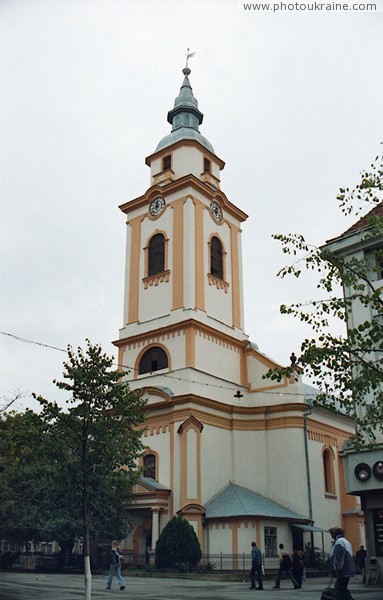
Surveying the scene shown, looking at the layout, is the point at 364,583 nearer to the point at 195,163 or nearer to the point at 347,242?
the point at 347,242

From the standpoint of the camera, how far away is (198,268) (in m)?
38.1

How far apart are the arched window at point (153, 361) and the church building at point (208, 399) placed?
0.21ft

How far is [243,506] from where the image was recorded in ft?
104

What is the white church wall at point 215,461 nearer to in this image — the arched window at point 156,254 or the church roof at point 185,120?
the arched window at point 156,254

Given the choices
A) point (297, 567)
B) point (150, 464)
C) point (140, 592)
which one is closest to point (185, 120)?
point (150, 464)

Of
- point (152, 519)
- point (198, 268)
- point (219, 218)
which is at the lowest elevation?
point (152, 519)

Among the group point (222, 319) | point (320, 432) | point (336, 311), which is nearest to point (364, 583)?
point (336, 311)

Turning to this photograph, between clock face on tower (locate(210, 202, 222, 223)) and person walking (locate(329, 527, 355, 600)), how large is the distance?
30702 mm

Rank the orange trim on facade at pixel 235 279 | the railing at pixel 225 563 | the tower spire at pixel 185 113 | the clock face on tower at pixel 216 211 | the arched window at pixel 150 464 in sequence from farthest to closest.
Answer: the tower spire at pixel 185 113 → the clock face on tower at pixel 216 211 → the orange trim on facade at pixel 235 279 → the arched window at pixel 150 464 → the railing at pixel 225 563

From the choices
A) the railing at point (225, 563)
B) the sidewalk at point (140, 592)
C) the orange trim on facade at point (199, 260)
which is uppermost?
the orange trim on facade at point (199, 260)

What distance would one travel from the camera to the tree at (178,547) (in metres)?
29.3

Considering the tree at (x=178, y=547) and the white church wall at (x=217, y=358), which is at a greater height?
the white church wall at (x=217, y=358)

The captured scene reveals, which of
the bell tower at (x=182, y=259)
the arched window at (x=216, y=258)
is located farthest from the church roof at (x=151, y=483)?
the arched window at (x=216, y=258)

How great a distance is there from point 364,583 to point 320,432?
1564cm
